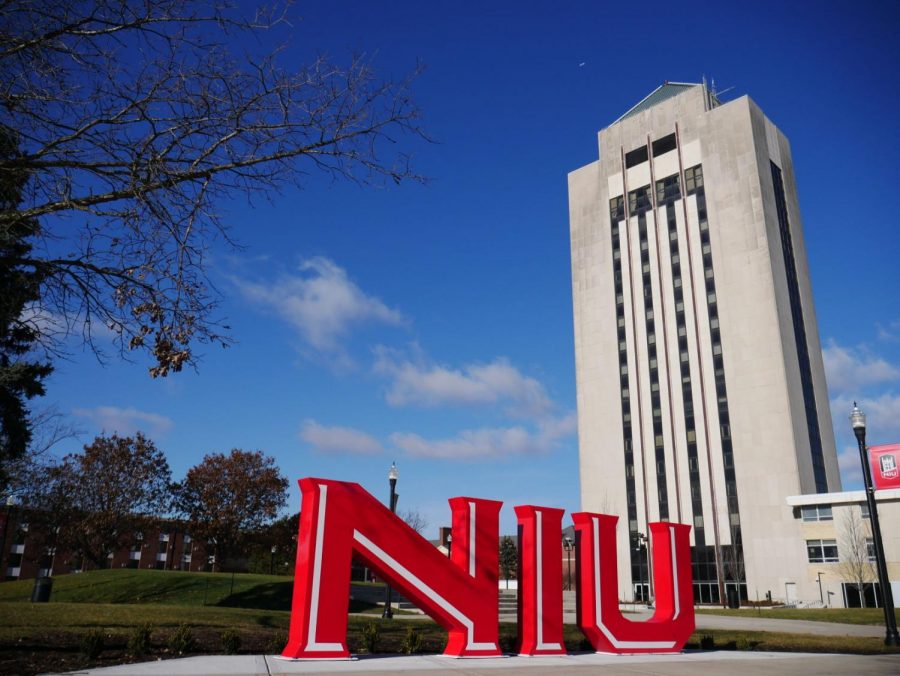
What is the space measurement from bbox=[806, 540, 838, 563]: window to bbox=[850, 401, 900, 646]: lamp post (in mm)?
39658

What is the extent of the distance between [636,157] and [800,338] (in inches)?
1098

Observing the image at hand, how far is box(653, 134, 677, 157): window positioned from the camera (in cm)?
7512

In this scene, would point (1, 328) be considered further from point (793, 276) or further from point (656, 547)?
point (793, 276)

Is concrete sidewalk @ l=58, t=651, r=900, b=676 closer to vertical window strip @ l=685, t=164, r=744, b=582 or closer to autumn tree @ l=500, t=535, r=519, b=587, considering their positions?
vertical window strip @ l=685, t=164, r=744, b=582

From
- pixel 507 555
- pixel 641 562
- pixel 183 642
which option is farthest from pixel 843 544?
pixel 507 555

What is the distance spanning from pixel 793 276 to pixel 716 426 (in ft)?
63.5

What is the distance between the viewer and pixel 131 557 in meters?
94.8

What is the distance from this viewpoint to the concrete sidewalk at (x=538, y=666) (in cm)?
976

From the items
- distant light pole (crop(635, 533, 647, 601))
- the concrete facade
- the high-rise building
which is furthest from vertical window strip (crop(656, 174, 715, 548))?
the concrete facade

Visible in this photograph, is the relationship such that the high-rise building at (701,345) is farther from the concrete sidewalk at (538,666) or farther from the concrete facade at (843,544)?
the concrete sidewalk at (538,666)

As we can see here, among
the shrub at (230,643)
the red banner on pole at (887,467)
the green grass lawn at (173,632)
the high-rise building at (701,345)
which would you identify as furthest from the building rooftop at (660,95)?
the shrub at (230,643)

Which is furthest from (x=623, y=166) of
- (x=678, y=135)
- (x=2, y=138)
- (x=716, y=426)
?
(x=2, y=138)

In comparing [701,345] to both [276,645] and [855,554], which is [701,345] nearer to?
[855,554]

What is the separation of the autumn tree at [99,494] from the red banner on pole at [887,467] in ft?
184
